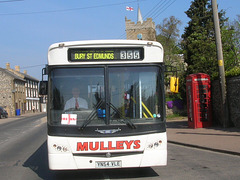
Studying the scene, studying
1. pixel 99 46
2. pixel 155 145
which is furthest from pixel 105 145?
pixel 99 46

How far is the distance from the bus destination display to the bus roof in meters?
0.06

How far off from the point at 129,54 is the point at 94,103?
4.26 feet

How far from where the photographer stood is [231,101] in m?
16.7

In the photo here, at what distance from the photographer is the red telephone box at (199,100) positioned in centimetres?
1744

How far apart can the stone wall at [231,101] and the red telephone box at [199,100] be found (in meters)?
0.50

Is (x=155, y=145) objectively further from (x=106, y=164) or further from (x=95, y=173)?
(x=95, y=173)

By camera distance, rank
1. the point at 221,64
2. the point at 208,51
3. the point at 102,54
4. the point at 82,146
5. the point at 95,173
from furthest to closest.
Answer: the point at 208,51
the point at 221,64
the point at 95,173
the point at 102,54
the point at 82,146

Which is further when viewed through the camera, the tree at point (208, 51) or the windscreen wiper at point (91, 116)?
the tree at point (208, 51)

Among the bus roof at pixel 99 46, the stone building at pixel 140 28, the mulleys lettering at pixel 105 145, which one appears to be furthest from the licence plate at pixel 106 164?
the stone building at pixel 140 28

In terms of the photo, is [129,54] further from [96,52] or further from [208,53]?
[208,53]

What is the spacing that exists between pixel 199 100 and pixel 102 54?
1172 cm

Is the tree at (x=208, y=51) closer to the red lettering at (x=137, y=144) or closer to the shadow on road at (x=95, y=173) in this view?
the shadow on road at (x=95, y=173)

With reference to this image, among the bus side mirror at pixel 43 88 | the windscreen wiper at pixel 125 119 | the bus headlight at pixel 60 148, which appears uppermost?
the bus side mirror at pixel 43 88

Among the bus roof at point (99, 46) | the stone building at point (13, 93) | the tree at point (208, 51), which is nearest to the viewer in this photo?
the bus roof at point (99, 46)
